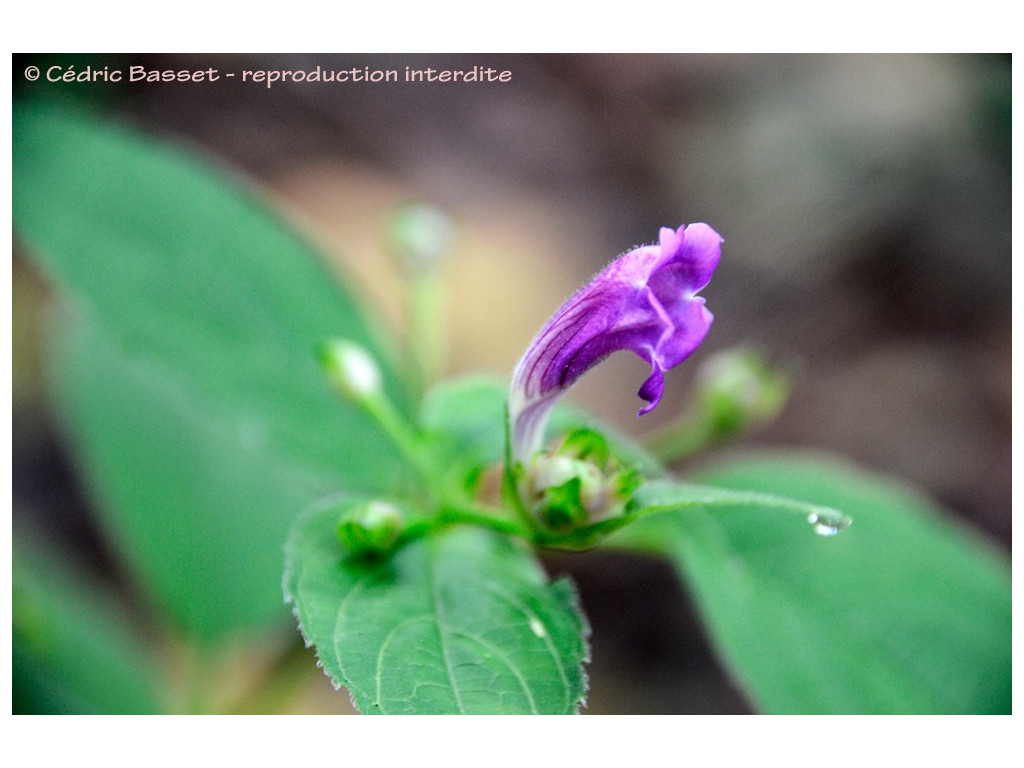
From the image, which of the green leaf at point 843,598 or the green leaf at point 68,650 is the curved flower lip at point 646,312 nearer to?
the green leaf at point 843,598

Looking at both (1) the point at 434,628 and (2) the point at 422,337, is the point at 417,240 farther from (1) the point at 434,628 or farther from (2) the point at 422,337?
(1) the point at 434,628

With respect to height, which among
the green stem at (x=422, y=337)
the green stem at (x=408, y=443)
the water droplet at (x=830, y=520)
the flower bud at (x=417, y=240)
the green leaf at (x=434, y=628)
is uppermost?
the flower bud at (x=417, y=240)

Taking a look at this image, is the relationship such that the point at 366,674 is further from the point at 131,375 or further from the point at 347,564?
the point at 131,375

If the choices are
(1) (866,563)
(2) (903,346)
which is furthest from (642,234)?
(1) (866,563)

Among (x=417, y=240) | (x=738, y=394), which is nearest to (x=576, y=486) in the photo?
(x=738, y=394)

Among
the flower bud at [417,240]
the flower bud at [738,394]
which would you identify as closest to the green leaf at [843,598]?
the flower bud at [738,394]

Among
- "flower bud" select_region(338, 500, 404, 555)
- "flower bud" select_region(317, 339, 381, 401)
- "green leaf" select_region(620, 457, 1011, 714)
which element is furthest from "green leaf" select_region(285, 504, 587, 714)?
"green leaf" select_region(620, 457, 1011, 714)
